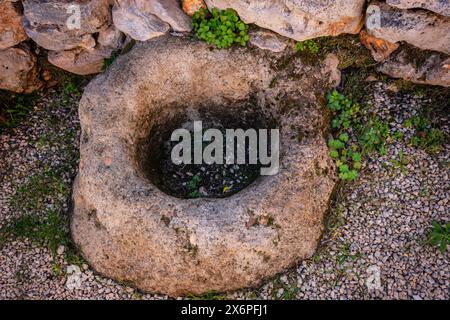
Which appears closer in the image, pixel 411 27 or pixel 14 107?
pixel 411 27

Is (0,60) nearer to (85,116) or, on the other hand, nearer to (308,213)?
(85,116)

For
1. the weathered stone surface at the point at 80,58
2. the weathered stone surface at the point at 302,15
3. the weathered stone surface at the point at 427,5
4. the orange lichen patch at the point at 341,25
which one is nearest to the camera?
the weathered stone surface at the point at 427,5

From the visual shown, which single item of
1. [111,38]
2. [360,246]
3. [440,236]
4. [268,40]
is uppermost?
[268,40]

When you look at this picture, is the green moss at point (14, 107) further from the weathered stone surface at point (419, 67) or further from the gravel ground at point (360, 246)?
the weathered stone surface at point (419, 67)


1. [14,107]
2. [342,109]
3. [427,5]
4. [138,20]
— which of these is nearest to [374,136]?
[342,109]

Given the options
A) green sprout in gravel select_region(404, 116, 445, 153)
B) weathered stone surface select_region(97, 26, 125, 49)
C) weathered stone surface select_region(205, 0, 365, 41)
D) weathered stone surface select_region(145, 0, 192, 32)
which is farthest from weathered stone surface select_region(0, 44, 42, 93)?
green sprout in gravel select_region(404, 116, 445, 153)

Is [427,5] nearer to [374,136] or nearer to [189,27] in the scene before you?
[374,136]

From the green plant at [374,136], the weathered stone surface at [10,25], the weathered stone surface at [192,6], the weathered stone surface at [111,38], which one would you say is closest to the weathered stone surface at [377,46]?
the green plant at [374,136]
